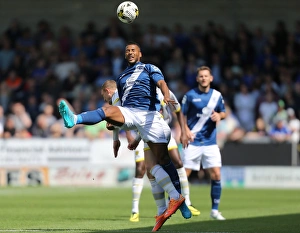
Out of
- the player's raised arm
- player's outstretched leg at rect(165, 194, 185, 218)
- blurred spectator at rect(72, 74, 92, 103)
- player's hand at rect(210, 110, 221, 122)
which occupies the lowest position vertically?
player's outstretched leg at rect(165, 194, 185, 218)

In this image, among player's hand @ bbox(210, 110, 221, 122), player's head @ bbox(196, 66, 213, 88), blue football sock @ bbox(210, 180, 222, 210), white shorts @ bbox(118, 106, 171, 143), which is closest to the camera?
white shorts @ bbox(118, 106, 171, 143)

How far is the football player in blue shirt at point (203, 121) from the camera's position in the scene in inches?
526

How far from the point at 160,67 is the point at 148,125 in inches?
598

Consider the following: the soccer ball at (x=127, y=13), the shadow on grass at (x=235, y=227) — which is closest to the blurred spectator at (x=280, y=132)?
the shadow on grass at (x=235, y=227)

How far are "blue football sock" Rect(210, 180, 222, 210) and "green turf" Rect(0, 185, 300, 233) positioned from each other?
0.31 metres

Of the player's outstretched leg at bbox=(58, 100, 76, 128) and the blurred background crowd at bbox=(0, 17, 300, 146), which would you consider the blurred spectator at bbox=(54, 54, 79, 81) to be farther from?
the player's outstretched leg at bbox=(58, 100, 76, 128)

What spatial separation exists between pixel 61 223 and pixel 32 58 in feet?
51.3

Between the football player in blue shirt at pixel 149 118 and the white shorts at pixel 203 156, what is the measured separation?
270 centimetres

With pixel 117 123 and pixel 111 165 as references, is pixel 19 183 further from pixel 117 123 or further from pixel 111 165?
pixel 117 123

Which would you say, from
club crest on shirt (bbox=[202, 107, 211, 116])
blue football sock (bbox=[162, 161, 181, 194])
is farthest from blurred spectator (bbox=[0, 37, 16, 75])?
blue football sock (bbox=[162, 161, 181, 194])

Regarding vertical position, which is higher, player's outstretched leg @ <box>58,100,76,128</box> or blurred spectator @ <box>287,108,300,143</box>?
player's outstretched leg @ <box>58,100,76,128</box>

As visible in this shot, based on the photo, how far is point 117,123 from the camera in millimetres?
9938

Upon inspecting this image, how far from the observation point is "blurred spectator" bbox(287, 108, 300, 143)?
73.5 ft

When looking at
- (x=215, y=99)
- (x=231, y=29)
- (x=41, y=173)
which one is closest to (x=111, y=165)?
(x=41, y=173)
